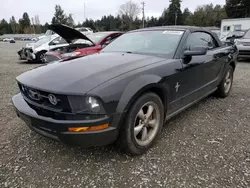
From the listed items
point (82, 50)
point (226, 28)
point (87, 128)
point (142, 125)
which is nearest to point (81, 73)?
point (87, 128)

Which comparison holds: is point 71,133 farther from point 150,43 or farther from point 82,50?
point 82,50

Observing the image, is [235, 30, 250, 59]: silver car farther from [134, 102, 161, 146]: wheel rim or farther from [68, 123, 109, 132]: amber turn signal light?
[68, 123, 109, 132]: amber turn signal light

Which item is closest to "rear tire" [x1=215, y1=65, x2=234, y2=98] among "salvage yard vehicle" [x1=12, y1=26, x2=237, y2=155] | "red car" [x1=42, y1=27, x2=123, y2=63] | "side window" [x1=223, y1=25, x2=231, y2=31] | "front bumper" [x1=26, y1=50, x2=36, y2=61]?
"salvage yard vehicle" [x1=12, y1=26, x2=237, y2=155]

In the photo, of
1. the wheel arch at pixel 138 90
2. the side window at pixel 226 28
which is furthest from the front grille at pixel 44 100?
the side window at pixel 226 28

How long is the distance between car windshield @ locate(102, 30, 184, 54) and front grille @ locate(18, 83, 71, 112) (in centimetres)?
151

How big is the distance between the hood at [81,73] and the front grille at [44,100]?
5 cm

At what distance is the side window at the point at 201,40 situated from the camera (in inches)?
125

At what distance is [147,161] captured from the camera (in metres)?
2.33

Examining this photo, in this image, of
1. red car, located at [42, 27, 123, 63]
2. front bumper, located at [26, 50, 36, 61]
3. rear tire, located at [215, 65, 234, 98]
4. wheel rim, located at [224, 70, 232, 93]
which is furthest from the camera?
front bumper, located at [26, 50, 36, 61]

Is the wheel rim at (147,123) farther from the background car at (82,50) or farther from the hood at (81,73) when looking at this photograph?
the background car at (82,50)

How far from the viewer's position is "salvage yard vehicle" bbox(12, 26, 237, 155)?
1.90 metres

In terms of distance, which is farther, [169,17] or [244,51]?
[169,17]

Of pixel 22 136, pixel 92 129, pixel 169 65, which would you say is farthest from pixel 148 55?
pixel 22 136

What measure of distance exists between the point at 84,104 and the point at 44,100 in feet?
1.61
